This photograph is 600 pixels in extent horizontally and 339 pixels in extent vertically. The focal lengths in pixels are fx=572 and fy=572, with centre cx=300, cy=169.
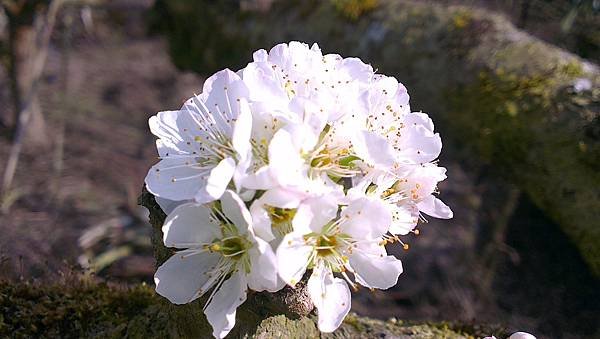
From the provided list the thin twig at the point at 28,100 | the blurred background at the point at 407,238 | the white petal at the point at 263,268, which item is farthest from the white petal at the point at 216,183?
the thin twig at the point at 28,100

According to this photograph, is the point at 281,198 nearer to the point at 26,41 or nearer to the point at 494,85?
the point at 494,85

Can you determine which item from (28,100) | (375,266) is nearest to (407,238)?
(28,100)

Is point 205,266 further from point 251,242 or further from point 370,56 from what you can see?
point 370,56

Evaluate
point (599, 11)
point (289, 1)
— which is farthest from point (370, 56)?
point (599, 11)

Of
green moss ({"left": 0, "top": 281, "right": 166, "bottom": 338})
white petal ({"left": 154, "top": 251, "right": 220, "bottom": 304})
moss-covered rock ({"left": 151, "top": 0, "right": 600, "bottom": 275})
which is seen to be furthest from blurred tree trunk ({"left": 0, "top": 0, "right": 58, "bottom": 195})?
white petal ({"left": 154, "top": 251, "right": 220, "bottom": 304})

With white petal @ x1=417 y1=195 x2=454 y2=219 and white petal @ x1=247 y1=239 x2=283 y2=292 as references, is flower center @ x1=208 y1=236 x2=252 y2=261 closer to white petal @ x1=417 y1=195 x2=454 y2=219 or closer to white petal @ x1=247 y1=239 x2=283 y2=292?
white petal @ x1=247 y1=239 x2=283 y2=292

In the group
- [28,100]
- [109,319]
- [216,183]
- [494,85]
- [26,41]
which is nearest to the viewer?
[216,183]
